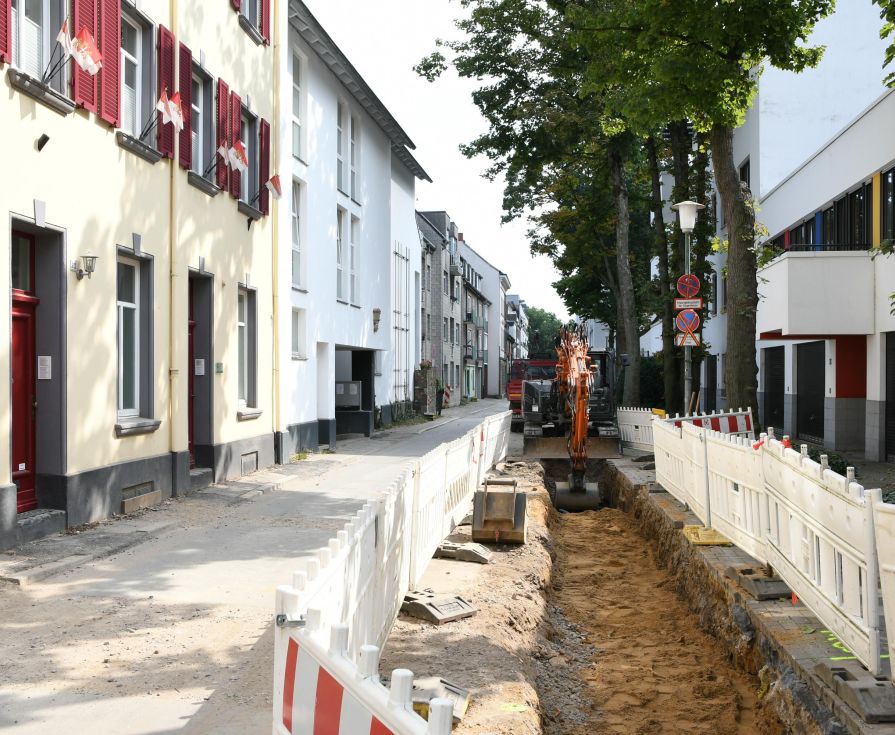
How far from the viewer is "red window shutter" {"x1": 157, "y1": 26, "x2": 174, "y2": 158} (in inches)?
489

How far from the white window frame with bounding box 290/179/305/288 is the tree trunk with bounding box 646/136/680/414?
939 cm

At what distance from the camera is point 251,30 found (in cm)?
1606

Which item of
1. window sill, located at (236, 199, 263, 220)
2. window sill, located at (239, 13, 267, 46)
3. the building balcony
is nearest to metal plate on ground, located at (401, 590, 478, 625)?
window sill, located at (236, 199, 263, 220)

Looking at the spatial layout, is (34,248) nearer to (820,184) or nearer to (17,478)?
(17,478)

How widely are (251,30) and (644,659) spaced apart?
13085 mm

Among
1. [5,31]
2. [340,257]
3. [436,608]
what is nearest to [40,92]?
[5,31]

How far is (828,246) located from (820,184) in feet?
9.76

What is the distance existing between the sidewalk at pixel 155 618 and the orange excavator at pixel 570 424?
5930mm

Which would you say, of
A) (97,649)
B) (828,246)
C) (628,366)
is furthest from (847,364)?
(97,649)

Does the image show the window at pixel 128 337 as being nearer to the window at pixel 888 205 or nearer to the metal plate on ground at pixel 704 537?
the metal plate on ground at pixel 704 537

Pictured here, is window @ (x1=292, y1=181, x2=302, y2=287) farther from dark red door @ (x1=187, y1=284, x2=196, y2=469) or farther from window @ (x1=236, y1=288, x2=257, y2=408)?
dark red door @ (x1=187, y1=284, x2=196, y2=469)

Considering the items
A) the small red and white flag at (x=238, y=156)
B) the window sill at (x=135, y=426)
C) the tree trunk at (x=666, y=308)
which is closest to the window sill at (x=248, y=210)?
the small red and white flag at (x=238, y=156)

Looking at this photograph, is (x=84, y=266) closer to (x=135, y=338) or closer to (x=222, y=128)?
(x=135, y=338)

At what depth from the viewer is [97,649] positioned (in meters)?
5.85
